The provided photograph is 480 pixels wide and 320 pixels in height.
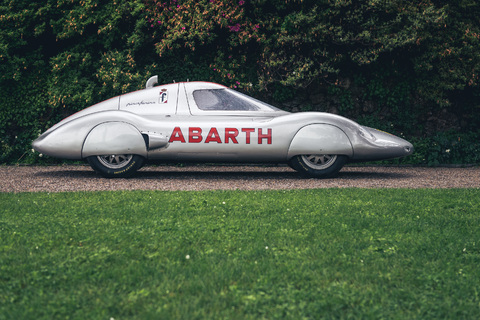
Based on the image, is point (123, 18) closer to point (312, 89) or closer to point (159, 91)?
point (159, 91)

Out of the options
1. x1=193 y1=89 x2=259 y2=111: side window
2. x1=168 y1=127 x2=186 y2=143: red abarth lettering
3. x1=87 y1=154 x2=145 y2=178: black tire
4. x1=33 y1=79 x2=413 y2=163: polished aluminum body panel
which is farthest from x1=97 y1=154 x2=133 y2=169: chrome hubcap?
x1=193 y1=89 x2=259 y2=111: side window

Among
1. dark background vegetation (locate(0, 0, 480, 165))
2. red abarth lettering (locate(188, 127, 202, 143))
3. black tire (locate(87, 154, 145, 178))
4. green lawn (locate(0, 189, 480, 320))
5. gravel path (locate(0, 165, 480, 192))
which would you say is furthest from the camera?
dark background vegetation (locate(0, 0, 480, 165))

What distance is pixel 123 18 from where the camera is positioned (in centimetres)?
1049

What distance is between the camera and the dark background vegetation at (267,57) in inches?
398

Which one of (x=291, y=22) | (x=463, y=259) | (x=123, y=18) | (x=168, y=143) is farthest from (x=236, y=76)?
(x=463, y=259)

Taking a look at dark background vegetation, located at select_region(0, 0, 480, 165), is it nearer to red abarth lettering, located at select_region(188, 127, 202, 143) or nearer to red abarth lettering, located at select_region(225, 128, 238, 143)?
red abarth lettering, located at select_region(225, 128, 238, 143)

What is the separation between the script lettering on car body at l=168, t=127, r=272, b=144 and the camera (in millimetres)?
7438

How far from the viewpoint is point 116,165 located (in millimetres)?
7617

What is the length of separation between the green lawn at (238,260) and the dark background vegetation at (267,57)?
573 cm

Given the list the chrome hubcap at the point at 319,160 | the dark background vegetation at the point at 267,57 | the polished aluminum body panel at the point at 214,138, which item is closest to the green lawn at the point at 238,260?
the polished aluminum body panel at the point at 214,138

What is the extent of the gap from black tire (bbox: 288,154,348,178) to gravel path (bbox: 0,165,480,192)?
147mm

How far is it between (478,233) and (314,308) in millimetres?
2155

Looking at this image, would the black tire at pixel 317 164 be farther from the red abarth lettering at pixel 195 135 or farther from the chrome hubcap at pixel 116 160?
the chrome hubcap at pixel 116 160

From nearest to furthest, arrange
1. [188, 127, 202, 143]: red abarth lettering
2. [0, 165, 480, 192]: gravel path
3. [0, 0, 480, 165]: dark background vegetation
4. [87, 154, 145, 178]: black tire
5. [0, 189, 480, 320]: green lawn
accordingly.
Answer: [0, 189, 480, 320]: green lawn → [0, 165, 480, 192]: gravel path → [188, 127, 202, 143]: red abarth lettering → [87, 154, 145, 178]: black tire → [0, 0, 480, 165]: dark background vegetation
